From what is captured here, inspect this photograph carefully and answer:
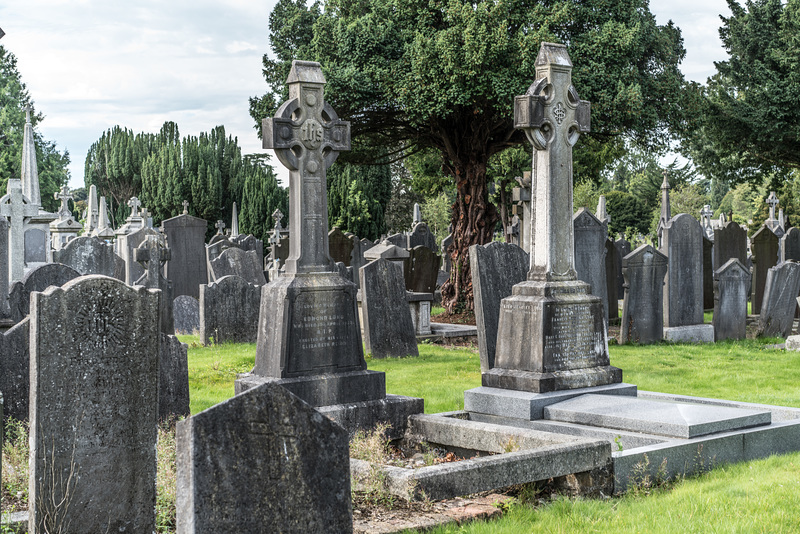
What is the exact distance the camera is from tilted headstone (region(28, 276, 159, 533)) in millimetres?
4688

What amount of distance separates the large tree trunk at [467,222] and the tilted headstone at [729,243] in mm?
4893

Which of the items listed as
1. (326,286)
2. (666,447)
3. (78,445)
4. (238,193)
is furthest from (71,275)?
(238,193)

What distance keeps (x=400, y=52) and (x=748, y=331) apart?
8.01 metres

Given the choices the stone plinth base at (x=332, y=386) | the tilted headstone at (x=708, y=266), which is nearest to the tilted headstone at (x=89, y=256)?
the stone plinth base at (x=332, y=386)

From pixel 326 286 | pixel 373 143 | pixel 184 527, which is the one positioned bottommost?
pixel 184 527

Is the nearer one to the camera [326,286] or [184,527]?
[184,527]

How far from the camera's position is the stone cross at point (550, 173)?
337 inches

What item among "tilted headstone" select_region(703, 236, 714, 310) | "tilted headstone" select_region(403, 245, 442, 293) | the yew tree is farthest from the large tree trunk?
"tilted headstone" select_region(703, 236, 714, 310)

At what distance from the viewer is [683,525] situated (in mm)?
5109

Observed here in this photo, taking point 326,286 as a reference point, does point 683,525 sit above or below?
below

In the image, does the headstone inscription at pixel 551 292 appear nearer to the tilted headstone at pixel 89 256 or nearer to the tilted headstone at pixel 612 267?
the tilted headstone at pixel 89 256

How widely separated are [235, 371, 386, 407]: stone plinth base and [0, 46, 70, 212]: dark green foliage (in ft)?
135

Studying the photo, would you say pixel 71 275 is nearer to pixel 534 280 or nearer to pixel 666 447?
pixel 534 280

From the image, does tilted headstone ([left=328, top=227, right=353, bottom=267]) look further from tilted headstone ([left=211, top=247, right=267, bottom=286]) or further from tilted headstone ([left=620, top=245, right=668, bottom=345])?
tilted headstone ([left=620, top=245, right=668, bottom=345])
